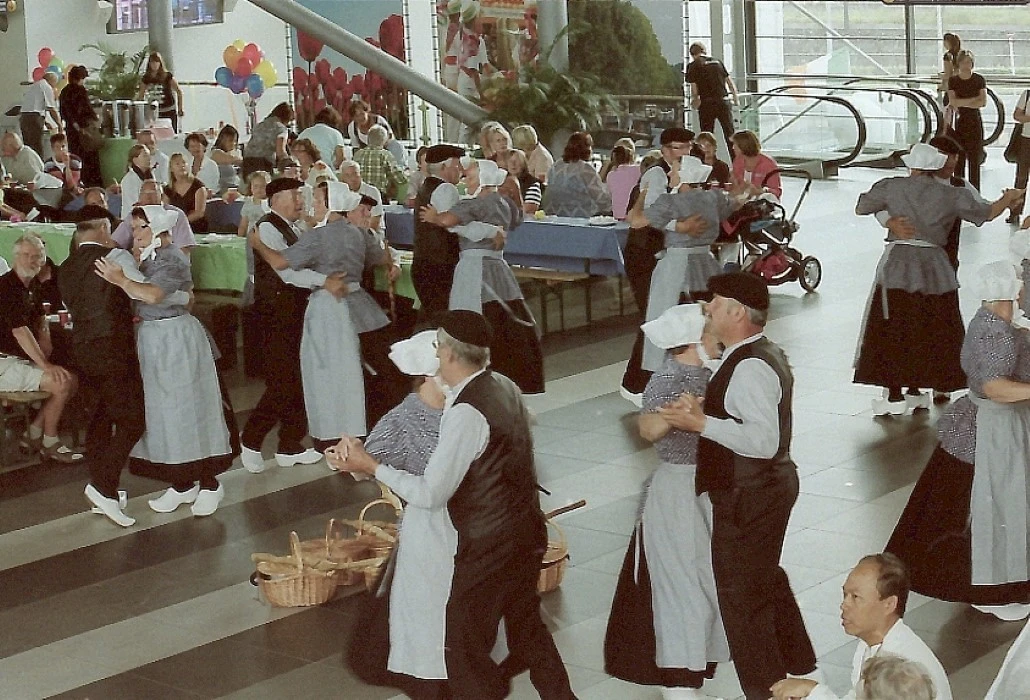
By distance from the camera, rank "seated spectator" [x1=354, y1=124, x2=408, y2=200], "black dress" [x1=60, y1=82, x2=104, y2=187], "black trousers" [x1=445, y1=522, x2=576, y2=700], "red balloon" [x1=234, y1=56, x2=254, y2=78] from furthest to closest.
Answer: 1. "red balloon" [x1=234, y1=56, x2=254, y2=78]
2. "black dress" [x1=60, y1=82, x2=104, y2=187]
3. "seated spectator" [x1=354, y1=124, x2=408, y2=200]
4. "black trousers" [x1=445, y1=522, x2=576, y2=700]

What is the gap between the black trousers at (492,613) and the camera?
5.35m

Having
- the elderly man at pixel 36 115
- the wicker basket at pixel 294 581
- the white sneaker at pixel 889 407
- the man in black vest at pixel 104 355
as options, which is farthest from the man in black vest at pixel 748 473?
the elderly man at pixel 36 115

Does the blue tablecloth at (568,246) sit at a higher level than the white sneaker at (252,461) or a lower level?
higher

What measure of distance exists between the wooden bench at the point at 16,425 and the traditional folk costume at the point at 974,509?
5112 millimetres

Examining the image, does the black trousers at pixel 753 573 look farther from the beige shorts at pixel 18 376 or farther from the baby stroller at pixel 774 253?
the baby stroller at pixel 774 253

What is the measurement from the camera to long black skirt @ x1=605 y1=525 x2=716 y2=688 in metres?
5.90

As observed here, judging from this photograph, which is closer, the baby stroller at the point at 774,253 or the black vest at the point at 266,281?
the black vest at the point at 266,281

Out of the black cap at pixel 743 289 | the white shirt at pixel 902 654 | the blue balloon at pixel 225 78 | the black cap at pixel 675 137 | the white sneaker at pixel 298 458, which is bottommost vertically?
the white sneaker at pixel 298 458

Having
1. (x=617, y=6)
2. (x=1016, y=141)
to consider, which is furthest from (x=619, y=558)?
(x=617, y=6)

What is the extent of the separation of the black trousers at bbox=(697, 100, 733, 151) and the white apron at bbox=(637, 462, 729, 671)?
13.6 m

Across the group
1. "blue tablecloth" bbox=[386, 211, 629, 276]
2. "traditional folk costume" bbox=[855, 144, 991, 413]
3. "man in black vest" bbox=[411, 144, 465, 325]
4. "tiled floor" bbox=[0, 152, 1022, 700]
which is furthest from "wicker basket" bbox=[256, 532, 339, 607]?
"blue tablecloth" bbox=[386, 211, 629, 276]

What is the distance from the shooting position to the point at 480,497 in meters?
5.29

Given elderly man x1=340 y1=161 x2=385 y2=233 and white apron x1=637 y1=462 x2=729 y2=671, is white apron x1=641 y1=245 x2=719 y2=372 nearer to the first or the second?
elderly man x1=340 y1=161 x2=385 y2=233

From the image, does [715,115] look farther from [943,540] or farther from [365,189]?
[943,540]
